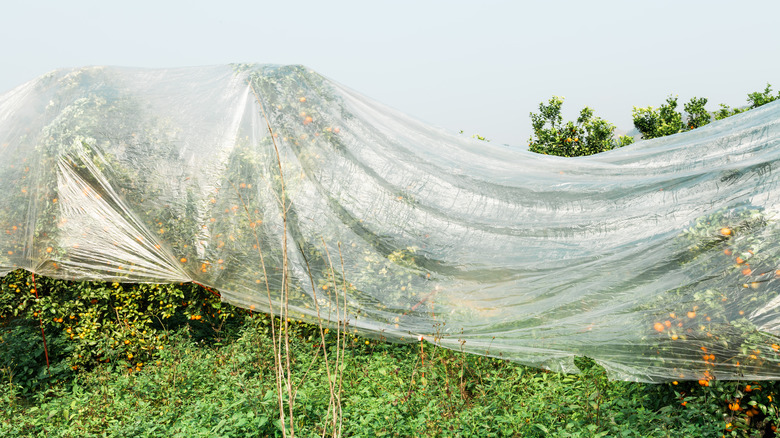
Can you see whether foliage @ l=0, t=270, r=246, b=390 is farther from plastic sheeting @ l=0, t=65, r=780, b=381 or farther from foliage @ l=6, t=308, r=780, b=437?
plastic sheeting @ l=0, t=65, r=780, b=381

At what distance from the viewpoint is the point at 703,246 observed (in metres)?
2.98

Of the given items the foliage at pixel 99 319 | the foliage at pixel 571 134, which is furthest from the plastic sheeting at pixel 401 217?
the foliage at pixel 571 134

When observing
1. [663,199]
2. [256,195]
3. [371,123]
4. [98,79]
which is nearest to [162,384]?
[256,195]

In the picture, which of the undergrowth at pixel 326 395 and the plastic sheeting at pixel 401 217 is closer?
the undergrowth at pixel 326 395

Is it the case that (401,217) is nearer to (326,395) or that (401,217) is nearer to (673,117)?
(326,395)

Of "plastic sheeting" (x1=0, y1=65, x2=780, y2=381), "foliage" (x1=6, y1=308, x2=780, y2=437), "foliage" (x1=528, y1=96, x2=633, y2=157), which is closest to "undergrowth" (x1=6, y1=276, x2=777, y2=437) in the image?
"foliage" (x1=6, y1=308, x2=780, y2=437)

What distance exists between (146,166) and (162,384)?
157 cm

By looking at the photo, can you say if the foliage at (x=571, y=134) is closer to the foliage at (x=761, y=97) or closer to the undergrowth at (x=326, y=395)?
the foliage at (x=761, y=97)

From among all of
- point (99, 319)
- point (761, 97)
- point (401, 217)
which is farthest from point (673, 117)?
point (99, 319)

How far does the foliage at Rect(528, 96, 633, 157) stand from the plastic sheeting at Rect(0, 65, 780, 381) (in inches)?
120

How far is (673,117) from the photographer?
682cm

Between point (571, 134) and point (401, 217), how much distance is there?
3997 mm

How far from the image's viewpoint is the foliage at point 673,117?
6750mm

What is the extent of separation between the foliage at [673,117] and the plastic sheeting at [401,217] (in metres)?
3.28
